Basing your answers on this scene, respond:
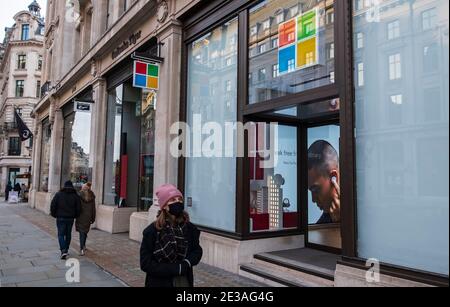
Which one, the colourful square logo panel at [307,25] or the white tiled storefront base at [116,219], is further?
the white tiled storefront base at [116,219]

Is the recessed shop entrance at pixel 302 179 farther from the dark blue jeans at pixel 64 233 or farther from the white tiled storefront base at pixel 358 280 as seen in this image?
the dark blue jeans at pixel 64 233

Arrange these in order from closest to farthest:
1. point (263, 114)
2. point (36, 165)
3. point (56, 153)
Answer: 1. point (263, 114)
2. point (56, 153)
3. point (36, 165)

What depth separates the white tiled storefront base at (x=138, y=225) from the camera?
9969 millimetres

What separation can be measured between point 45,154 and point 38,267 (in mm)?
18430

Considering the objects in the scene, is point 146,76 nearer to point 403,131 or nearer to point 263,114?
point 263,114

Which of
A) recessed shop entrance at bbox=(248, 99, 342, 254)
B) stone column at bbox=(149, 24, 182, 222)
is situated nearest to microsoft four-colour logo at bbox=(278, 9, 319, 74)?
recessed shop entrance at bbox=(248, 99, 342, 254)

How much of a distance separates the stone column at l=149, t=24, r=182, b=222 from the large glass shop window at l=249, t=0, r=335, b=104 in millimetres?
2520

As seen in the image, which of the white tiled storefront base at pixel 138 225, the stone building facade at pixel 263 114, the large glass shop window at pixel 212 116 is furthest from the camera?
the white tiled storefront base at pixel 138 225

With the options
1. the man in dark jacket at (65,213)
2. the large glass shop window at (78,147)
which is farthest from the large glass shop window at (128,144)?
the man in dark jacket at (65,213)

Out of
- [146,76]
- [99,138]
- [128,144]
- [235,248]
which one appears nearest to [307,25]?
[235,248]

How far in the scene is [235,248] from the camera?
22.4 feet

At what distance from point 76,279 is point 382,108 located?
5.34 m

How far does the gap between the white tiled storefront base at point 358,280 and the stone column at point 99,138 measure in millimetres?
10165
